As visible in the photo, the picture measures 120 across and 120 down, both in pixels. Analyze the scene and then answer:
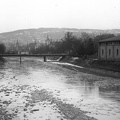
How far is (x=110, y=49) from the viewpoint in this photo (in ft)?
212

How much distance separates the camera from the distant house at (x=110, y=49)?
201ft

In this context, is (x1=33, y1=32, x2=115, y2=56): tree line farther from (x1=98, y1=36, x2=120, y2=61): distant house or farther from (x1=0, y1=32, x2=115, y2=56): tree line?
(x1=98, y1=36, x2=120, y2=61): distant house

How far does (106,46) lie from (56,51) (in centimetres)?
6985

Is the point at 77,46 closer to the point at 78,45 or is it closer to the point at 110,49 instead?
the point at 78,45

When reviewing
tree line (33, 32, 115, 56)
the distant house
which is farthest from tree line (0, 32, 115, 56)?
the distant house

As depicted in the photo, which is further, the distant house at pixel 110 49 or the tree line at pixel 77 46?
the tree line at pixel 77 46

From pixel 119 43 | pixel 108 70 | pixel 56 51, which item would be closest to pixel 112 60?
pixel 119 43

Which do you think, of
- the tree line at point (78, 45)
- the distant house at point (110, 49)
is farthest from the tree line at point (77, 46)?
the distant house at point (110, 49)

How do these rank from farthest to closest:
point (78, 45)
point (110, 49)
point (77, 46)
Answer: point (77, 46)
point (78, 45)
point (110, 49)

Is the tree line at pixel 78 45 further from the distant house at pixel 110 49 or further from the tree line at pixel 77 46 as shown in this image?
the distant house at pixel 110 49

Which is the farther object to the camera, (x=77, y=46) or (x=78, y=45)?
(x=77, y=46)

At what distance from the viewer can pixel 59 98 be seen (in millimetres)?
25734

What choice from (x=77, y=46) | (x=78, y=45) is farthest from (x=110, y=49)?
(x=77, y=46)

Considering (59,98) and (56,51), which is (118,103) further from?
(56,51)
